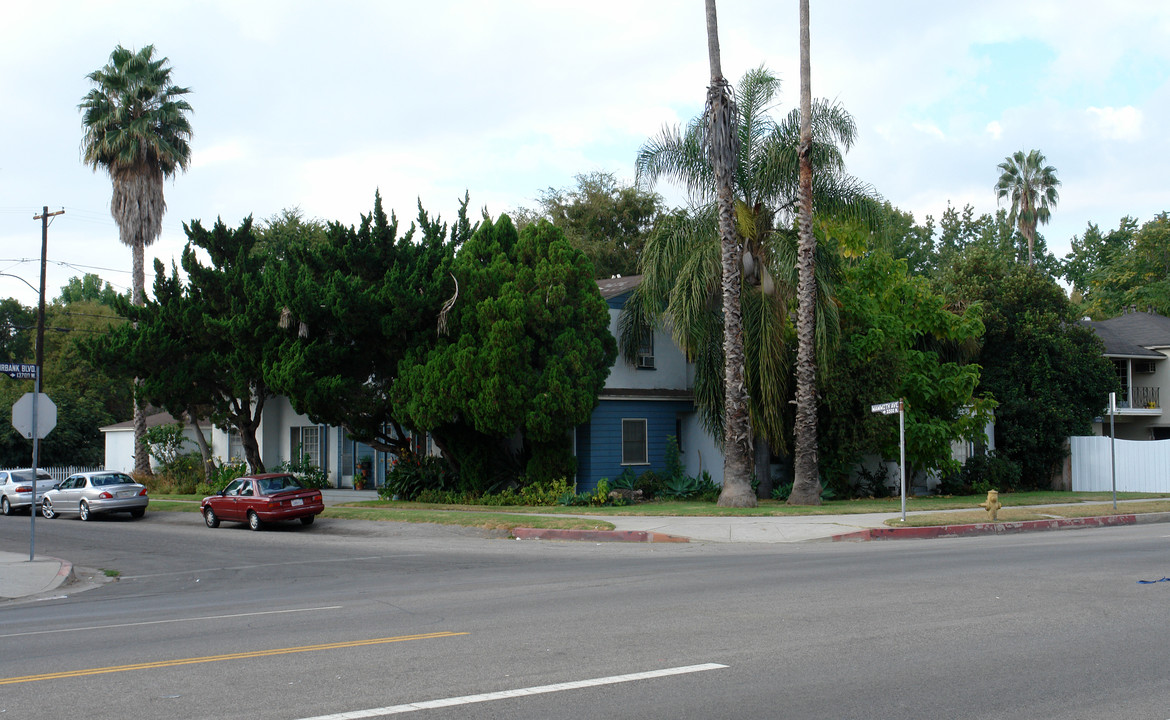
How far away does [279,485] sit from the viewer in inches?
969

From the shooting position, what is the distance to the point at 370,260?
91.5ft

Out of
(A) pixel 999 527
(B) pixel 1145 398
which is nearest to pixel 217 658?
(A) pixel 999 527

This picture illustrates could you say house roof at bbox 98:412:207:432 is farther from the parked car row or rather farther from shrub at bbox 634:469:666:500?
shrub at bbox 634:469:666:500

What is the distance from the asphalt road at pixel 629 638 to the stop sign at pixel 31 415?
152 inches

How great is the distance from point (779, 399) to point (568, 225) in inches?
1070

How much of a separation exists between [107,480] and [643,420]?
16089 mm

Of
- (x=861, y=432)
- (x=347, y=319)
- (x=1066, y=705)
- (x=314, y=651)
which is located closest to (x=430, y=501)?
(x=347, y=319)

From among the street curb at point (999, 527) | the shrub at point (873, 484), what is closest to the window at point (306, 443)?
the shrub at point (873, 484)

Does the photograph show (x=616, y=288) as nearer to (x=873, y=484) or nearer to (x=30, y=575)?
(x=873, y=484)

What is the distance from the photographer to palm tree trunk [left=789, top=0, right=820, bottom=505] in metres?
24.6

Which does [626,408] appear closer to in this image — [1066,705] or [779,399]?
[779,399]

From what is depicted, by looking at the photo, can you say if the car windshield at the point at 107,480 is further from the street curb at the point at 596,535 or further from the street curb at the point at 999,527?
the street curb at the point at 999,527

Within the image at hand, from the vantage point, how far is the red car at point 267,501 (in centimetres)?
2394

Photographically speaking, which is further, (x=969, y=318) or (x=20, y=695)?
(x=969, y=318)
